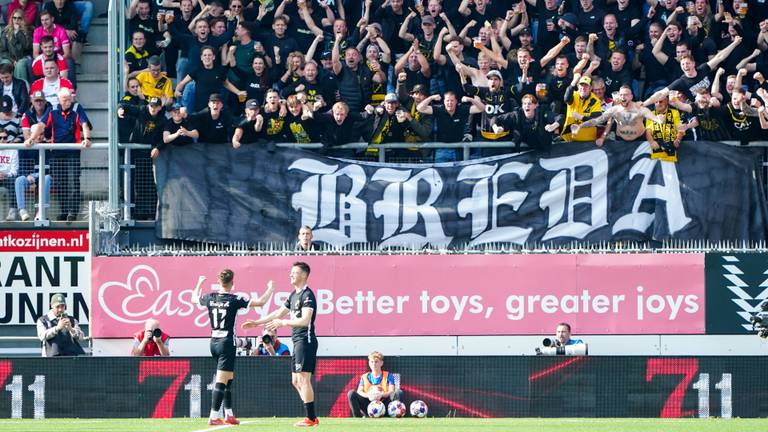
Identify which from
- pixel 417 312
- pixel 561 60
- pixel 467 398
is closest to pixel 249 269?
pixel 417 312

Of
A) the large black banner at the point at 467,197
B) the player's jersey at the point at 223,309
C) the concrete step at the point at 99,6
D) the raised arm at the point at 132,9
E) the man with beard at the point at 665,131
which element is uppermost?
the concrete step at the point at 99,6

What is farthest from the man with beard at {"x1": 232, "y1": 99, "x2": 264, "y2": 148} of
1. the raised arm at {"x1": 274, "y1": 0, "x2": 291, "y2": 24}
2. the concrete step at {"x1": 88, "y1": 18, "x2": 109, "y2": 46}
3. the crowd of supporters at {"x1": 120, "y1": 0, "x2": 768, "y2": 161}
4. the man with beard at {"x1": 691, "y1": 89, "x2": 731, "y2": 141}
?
the man with beard at {"x1": 691, "y1": 89, "x2": 731, "y2": 141}

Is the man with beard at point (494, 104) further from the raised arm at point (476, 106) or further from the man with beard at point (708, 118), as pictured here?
the man with beard at point (708, 118)

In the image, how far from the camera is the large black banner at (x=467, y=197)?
2017 cm

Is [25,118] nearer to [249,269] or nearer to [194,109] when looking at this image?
[194,109]

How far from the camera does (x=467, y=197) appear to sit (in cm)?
2055

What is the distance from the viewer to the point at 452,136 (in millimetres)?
20688

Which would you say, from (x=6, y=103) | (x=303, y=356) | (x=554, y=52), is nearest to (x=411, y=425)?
(x=303, y=356)

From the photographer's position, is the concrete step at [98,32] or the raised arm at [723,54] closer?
the raised arm at [723,54]

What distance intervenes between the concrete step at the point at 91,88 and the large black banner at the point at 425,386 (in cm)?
606

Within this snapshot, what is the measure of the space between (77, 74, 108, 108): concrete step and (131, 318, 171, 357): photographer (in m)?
5.33

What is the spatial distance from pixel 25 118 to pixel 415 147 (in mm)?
5768

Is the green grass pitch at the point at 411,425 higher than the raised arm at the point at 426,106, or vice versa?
the raised arm at the point at 426,106

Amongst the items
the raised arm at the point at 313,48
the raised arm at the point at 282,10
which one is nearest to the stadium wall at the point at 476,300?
the raised arm at the point at 313,48
